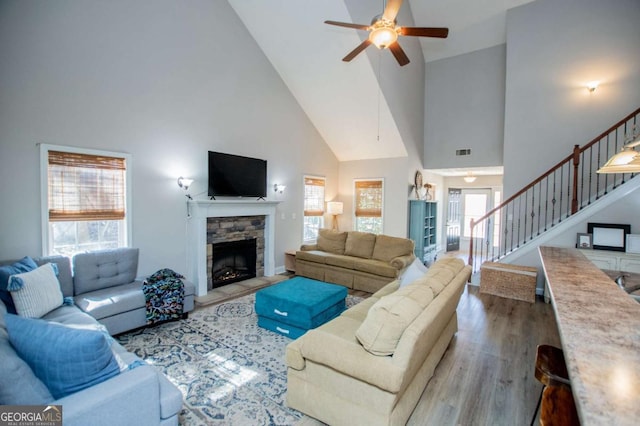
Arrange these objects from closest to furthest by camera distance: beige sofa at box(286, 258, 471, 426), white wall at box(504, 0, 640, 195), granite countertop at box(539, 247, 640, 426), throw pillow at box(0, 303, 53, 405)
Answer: granite countertop at box(539, 247, 640, 426) → throw pillow at box(0, 303, 53, 405) → beige sofa at box(286, 258, 471, 426) → white wall at box(504, 0, 640, 195)

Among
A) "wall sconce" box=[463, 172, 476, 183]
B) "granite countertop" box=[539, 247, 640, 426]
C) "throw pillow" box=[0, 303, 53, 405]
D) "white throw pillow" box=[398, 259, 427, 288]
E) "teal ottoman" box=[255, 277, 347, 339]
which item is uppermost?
"wall sconce" box=[463, 172, 476, 183]

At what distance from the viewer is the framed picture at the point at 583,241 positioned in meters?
4.46

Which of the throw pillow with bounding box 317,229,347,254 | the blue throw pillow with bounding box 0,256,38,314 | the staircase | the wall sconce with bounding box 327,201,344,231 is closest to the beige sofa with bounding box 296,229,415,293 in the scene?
the throw pillow with bounding box 317,229,347,254

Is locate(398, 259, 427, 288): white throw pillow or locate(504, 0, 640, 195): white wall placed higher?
locate(504, 0, 640, 195): white wall

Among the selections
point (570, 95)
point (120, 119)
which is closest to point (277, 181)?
point (120, 119)

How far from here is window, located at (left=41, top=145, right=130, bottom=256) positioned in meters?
3.42

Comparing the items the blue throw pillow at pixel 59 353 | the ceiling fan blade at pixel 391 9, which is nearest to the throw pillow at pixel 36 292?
the blue throw pillow at pixel 59 353

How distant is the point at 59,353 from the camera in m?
1.45

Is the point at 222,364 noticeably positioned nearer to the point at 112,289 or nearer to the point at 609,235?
the point at 112,289

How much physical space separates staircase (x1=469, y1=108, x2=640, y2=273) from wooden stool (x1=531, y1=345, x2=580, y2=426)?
383 cm

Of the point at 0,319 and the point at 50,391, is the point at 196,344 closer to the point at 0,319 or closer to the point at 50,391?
the point at 0,319

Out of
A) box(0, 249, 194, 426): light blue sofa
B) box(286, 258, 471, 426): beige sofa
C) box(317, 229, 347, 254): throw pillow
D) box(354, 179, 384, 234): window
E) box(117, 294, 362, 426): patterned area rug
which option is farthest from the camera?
box(354, 179, 384, 234): window

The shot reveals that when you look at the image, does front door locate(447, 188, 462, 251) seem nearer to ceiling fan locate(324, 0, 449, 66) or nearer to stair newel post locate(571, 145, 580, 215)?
stair newel post locate(571, 145, 580, 215)

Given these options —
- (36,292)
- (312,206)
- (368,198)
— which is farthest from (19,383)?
(368,198)
